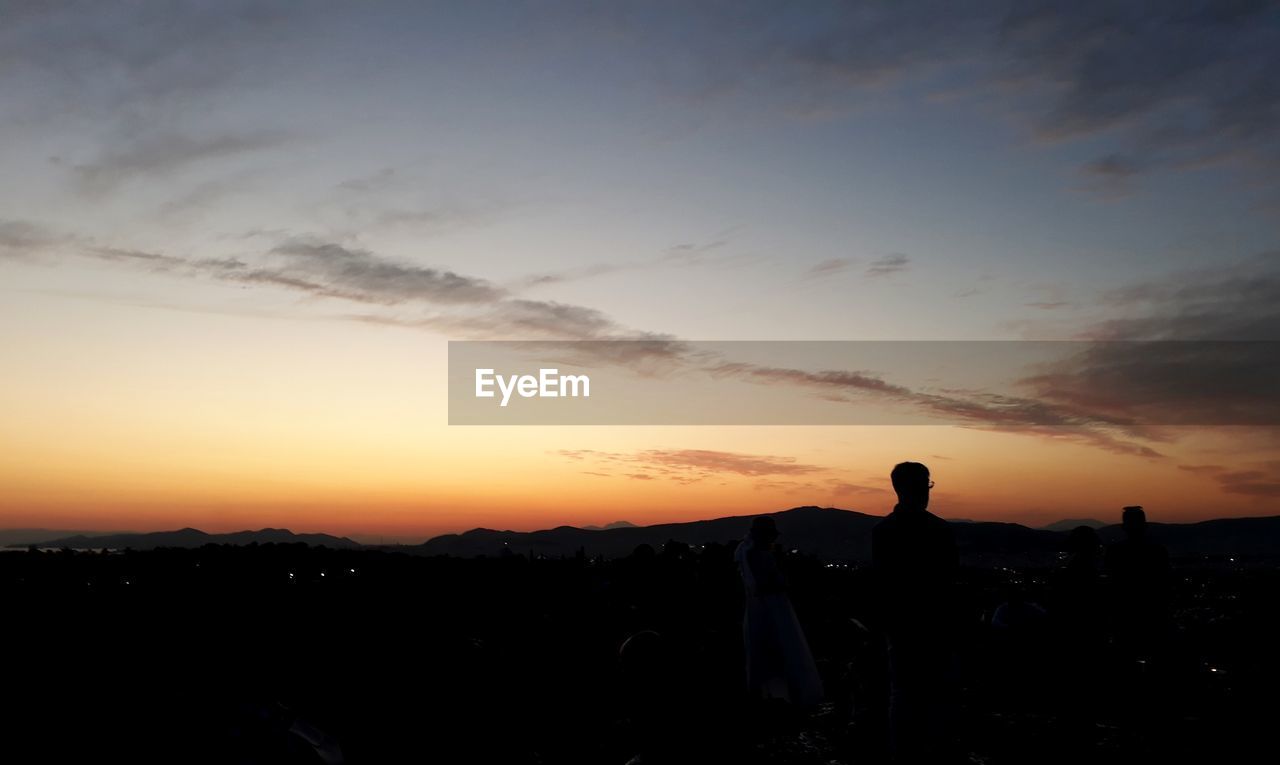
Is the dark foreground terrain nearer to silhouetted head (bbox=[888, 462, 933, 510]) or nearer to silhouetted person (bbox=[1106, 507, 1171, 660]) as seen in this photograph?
silhouetted person (bbox=[1106, 507, 1171, 660])

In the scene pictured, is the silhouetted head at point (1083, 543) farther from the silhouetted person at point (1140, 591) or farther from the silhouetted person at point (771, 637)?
the silhouetted person at point (771, 637)

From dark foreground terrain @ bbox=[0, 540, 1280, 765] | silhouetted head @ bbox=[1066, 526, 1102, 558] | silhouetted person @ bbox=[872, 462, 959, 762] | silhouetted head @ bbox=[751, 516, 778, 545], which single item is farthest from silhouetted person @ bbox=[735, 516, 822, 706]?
silhouetted person @ bbox=[872, 462, 959, 762]

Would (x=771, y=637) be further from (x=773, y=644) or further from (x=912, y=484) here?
(x=912, y=484)

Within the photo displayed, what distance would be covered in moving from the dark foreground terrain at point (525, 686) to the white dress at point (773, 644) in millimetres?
409

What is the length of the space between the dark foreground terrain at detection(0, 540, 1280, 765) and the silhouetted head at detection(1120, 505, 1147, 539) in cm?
100

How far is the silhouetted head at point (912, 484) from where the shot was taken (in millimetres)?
7879

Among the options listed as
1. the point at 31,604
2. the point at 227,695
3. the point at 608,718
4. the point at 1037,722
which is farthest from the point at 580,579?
the point at 227,695

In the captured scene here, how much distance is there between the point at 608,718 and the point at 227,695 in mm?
6831

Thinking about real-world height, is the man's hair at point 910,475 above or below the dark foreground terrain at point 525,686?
above

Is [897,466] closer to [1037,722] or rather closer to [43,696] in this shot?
[1037,722]

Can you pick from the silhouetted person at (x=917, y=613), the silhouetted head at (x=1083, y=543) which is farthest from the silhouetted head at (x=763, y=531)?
the silhouetted person at (x=917, y=613)

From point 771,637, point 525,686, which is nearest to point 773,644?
point 771,637

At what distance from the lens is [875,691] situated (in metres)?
14.0

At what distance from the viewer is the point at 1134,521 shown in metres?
11.4
